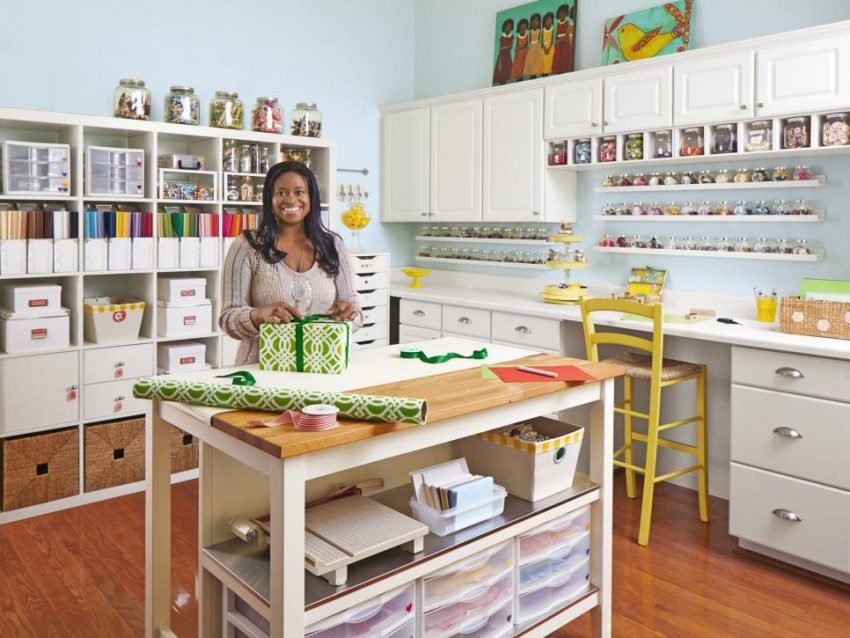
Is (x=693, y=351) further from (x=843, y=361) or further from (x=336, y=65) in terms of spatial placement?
(x=336, y=65)

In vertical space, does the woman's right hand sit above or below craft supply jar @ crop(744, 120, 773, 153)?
below

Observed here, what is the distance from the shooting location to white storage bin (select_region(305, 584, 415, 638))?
1.79m

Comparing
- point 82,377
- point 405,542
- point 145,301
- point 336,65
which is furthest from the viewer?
point 336,65

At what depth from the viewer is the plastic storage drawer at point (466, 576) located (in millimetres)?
2033

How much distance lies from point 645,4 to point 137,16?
2.75 metres

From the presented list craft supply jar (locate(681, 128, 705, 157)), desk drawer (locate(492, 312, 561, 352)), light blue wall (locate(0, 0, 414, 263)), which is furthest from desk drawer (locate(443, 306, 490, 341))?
craft supply jar (locate(681, 128, 705, 157))

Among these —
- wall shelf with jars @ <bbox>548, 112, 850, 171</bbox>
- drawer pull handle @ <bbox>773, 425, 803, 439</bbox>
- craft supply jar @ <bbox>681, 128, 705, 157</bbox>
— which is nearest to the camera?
drawer pull handle @ <bbox>773, 425, 803, 439</bbox>

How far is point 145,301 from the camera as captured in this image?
3.98 meters

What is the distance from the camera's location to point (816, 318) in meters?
3.05

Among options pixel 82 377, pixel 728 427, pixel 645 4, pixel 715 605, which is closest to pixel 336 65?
pixel 645 4

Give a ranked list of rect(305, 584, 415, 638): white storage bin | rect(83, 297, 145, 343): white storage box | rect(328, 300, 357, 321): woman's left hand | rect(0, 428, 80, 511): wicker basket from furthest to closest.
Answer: rect(83, 297, 145, 343): white storage box
rect(0, 428, 80, 511): wicker basket
rect(328, 300, 357, 321): woman's left hand
rect(305, 584, 415, 638): white storage bin

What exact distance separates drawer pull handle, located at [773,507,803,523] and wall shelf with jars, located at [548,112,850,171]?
1491 millimetres

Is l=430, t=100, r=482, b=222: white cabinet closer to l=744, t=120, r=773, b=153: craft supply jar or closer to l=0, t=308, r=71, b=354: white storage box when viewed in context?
l=744, t=120, r=773, b=153: craft supply jar

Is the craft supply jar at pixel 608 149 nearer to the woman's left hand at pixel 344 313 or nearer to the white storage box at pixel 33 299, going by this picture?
the woman's left hand at pixel 344 313
